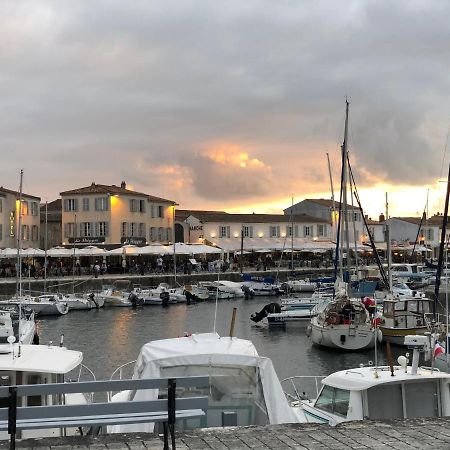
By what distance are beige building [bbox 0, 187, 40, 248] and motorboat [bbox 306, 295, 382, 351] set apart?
53466mm

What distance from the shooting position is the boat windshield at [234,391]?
10.5m

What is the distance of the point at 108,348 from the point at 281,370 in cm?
1029

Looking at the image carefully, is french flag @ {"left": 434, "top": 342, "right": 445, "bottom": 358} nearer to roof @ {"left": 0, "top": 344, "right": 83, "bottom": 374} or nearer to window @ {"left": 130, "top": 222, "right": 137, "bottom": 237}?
roof @ {"left": 0, "top": 344, "right": 83, "bottom": 374}

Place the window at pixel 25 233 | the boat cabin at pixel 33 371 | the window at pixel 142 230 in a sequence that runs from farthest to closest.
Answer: the window at pixel 142 230
the window at pixel 25 233
the boat cabin at pixel 33 371

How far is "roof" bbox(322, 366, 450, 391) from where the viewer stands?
1288 centimetres

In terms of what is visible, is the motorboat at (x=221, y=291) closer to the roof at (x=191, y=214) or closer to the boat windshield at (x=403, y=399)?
the roof at (x=191, y=214)

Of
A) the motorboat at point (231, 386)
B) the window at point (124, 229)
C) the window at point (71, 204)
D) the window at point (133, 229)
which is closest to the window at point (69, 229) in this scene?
the window at point (71, 204)

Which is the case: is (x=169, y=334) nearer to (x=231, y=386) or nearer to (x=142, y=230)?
(x=231, y=386)

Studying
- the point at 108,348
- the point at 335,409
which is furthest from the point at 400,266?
the point at 335,409

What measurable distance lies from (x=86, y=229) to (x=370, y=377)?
73856 millimetres

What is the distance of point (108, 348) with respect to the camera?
116 feet

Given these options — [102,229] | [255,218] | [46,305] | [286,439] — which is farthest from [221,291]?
[286,439]

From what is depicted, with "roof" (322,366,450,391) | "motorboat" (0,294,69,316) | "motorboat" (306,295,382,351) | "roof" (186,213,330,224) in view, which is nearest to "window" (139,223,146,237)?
"roof" (186,213,330,224)

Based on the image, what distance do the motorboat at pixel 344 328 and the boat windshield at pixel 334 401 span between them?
1745 cm
